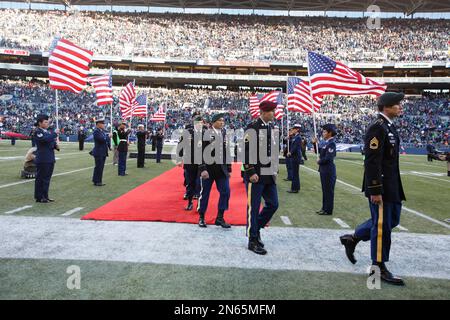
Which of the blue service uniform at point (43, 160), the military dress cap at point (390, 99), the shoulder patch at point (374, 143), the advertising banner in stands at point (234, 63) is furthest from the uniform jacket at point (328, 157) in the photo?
the advertising banner in stands at point (234, 63)

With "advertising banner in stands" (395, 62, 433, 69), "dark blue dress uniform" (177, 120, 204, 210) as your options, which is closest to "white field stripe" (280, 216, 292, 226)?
"dark blue dress uniform" (177, 120, 204, 210)

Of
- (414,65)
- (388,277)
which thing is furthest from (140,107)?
(414,65)

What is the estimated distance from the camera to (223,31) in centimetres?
5928

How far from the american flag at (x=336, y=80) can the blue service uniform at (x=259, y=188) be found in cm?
406

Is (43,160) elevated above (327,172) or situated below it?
above

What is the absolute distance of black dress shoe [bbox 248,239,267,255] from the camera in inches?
166

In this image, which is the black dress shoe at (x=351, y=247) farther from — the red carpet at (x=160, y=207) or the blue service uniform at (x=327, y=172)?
the blue service uniform at (x=327, y=172)

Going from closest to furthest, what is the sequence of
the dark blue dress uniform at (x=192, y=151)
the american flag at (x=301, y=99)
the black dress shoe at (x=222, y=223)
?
the black dress shoe at (x=222, y=223)
the dark blue dress uniform at (x=192, y=151)
the american flag at (x=301, y=99)

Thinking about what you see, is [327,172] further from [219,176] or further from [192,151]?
[192,151]

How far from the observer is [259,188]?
177 inches

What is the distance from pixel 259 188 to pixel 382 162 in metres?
1.55

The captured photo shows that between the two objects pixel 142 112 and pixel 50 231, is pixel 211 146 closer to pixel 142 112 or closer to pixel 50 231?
pixel 50 231

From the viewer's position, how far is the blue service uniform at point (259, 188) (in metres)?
4.44
